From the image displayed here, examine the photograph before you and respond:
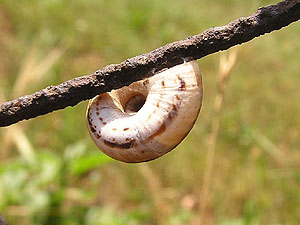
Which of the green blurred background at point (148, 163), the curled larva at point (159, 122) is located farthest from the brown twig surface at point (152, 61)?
the green blurred background at point (148, 163)

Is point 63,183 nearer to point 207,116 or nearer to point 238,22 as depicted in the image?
point 207,116

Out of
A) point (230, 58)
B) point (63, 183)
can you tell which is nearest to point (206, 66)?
point (63, 183)

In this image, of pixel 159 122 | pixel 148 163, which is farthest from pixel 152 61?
pixel 148 163

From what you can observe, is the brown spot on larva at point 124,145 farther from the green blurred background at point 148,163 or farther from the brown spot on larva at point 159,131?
the green blurred background at point 148,163

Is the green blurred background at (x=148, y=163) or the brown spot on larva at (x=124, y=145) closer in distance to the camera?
the brown spot on larva at (x=124, y=145)

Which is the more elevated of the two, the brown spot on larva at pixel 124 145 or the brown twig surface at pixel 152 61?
the brown spot on larva at pixel 124 145
